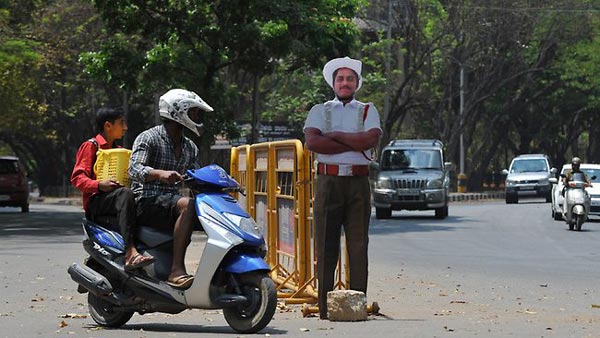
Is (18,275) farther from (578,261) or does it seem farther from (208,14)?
(208,14)

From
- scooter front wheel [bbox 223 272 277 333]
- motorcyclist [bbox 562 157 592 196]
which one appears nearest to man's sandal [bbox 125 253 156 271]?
scooter front wheel [bbox 223 272 277 333]

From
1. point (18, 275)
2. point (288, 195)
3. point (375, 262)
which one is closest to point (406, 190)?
point (375, 262)

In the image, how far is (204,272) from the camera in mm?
10453

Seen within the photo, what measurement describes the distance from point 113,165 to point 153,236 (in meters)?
0.79

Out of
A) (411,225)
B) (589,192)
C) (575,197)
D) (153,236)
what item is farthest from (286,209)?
(589,192)

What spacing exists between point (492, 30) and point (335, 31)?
1032 inches

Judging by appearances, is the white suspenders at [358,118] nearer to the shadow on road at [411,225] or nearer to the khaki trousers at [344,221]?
the khaki trousers at [344,221]

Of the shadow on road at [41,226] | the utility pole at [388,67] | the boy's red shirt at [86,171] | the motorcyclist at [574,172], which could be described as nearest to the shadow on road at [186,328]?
the boy's red shirt at [86,171]

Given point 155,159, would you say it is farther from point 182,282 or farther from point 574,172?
point 574,172

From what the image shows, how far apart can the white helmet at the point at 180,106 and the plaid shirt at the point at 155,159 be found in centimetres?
17

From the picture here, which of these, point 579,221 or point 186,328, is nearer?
point 186,328

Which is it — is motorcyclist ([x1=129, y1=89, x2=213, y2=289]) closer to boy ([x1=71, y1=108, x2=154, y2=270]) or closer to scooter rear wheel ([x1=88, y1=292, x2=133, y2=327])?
boy ([x1=71, y1=108, x2=154, y2=270])

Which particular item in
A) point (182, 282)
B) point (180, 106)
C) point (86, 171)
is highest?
point (180, 106)

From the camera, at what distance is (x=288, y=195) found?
14.3 m
